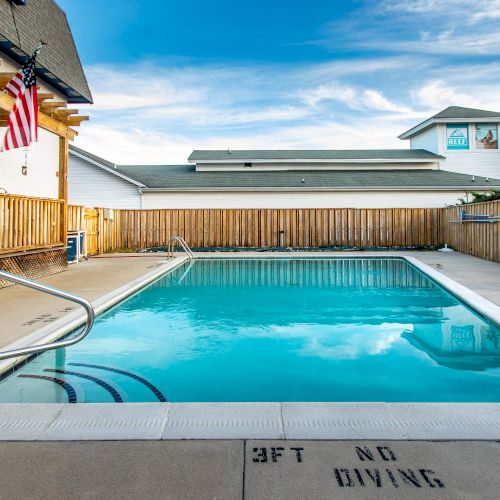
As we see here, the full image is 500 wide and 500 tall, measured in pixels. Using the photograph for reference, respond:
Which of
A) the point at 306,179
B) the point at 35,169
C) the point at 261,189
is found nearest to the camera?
the point at 35,169

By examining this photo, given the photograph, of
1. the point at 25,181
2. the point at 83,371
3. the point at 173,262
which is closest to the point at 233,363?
the point at 83,371

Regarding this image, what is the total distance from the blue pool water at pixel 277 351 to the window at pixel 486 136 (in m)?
19.0

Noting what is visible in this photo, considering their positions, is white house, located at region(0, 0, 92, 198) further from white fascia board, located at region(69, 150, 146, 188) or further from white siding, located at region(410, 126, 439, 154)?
white siding, located at region(410, 126, 439, 154)

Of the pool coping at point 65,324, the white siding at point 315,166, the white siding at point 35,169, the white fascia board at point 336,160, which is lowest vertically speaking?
the pool coping at point 65,324

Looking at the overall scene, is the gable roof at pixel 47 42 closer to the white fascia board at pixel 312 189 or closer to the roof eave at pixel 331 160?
the white fascia board at pixel 312 189

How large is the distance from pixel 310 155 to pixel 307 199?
4495 millimetres

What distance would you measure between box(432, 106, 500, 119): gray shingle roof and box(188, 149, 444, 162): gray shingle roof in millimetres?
2141

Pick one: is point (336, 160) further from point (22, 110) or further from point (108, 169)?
point (22, 110)

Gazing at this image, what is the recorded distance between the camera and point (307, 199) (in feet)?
69.7

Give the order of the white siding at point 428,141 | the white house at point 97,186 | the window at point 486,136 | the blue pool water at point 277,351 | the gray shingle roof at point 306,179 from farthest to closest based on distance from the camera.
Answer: the white siding at point 428,141 → the window at point 486,136 → the white house at point 97,186 → the gray shingle roof at point 306,179 → the blue pool water at point 277,351

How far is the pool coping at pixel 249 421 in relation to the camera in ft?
9.21

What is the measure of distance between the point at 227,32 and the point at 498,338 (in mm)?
19377

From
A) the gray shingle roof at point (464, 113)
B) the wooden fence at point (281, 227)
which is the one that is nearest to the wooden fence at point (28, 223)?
the wooden fence at point (281, 227)

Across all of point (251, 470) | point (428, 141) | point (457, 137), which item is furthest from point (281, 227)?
point (251, 470)
